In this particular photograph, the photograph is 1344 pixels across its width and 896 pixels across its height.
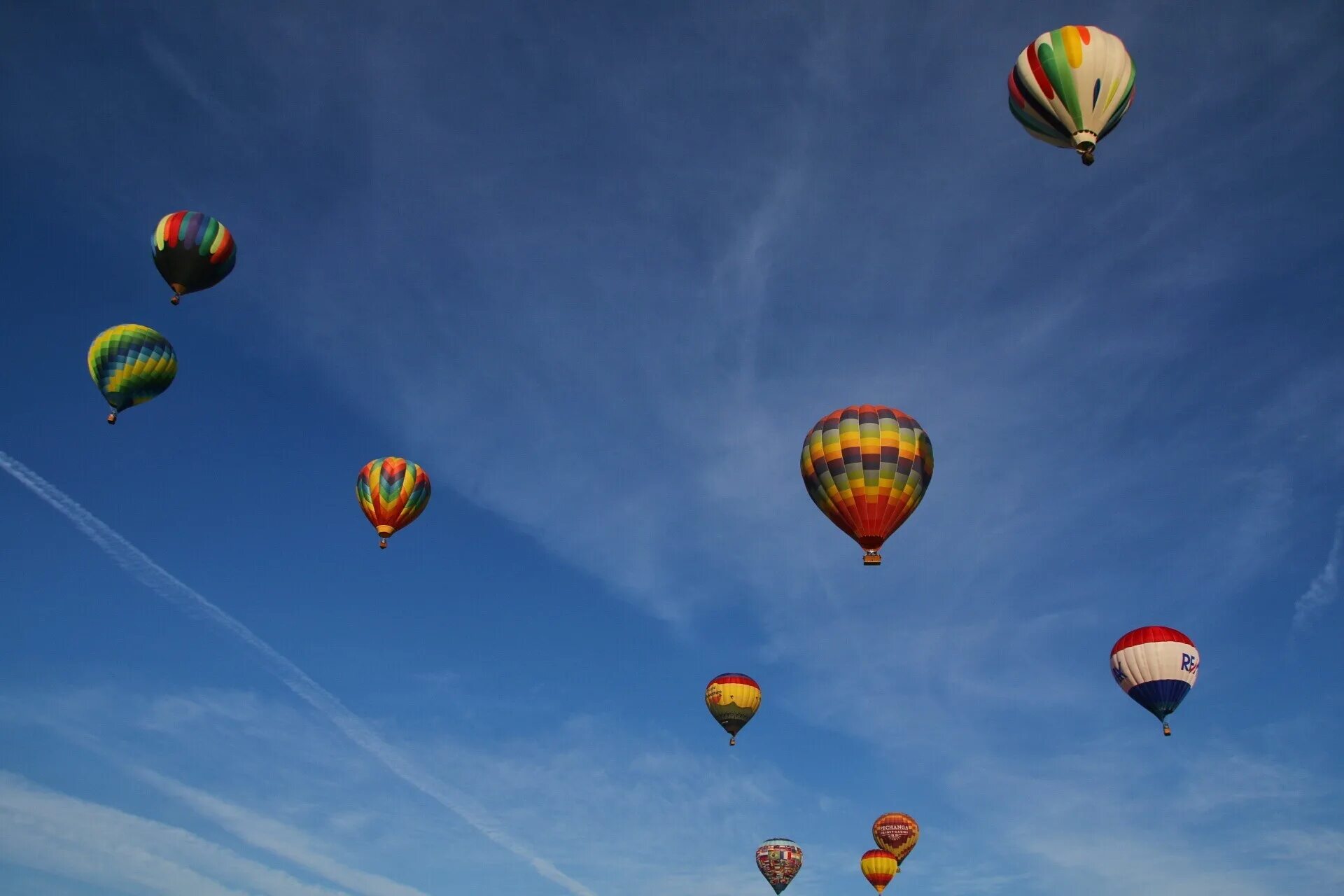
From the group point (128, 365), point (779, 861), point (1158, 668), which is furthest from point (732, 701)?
point (128, 365)

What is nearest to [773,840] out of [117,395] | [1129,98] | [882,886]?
[882,886]

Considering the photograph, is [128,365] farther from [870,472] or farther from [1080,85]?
[1080,85]

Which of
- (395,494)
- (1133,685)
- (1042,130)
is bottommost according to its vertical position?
(1133,685)

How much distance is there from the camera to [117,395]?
50375 mm

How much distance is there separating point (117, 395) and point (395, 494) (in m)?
12.7

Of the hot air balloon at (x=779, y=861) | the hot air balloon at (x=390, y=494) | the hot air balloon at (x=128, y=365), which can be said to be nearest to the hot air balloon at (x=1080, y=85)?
the hot air balloon at (x=390, y=494)

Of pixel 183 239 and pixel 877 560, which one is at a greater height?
pixel 183 239

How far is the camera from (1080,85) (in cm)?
3616

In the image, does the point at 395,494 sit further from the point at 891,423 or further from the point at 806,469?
the point at 891,423

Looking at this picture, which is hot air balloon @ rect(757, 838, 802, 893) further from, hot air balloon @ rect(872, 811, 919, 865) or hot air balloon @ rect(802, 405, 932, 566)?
hot air balloon @ rect(802, 405, 932, 566)

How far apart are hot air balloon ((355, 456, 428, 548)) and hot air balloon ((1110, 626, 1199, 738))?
33432 millimetres

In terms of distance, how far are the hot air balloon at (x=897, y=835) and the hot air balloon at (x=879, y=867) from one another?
0.38m

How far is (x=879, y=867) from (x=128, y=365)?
51716 millimetres

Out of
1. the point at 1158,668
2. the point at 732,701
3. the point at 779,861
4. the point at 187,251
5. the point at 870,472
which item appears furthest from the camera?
the point at 779,861
